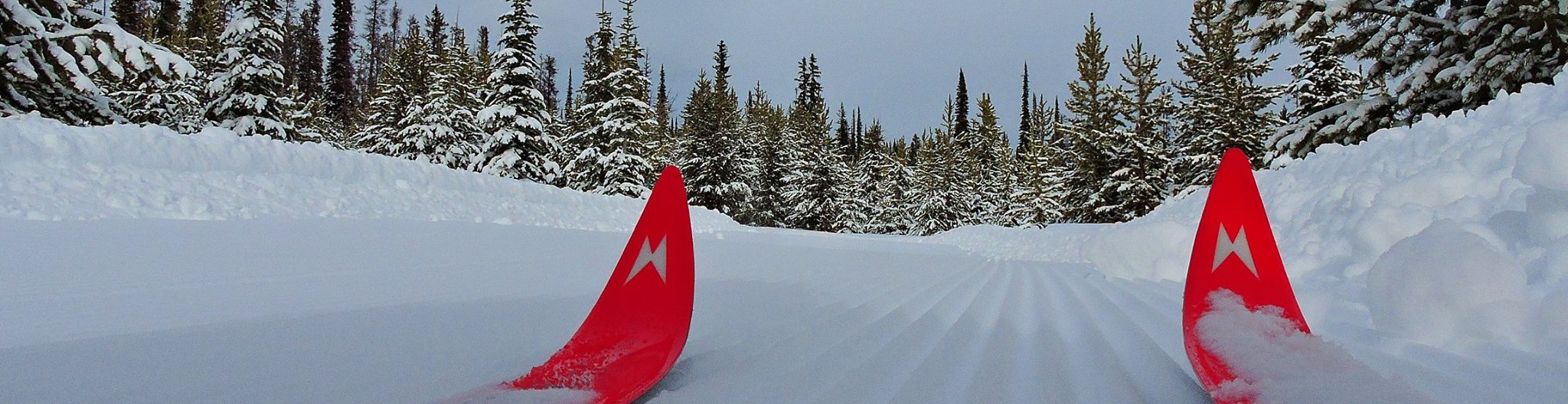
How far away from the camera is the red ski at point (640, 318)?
1.52 metres

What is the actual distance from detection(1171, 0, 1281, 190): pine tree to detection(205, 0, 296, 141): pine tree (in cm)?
2651

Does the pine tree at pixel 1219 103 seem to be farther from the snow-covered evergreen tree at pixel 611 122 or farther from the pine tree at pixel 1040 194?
the snow-covered evergreen tree at pixel 611 122

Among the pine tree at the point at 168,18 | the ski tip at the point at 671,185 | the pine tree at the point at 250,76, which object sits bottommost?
the ski tip at the point at 671,185

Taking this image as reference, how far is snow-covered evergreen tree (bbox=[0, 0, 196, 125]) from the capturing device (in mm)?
7500

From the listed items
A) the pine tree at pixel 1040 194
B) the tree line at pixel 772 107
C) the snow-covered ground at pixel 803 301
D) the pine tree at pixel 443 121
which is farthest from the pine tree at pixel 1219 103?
the pine tree at pixel 443 121

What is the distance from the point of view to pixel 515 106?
67.2 feet

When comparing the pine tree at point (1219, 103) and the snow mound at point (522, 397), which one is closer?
the snow mound at point (522, 397)

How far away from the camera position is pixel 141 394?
135 centimetres

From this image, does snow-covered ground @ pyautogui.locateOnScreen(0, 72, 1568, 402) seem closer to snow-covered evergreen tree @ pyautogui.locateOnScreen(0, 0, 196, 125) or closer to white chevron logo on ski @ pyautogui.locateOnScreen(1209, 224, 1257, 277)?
white chevron logo on ski @ pyautogui.locateOnScreen(1209, 224, 1257, 277)

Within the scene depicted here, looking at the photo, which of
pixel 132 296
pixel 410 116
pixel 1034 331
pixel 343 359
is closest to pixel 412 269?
pixel 132 296

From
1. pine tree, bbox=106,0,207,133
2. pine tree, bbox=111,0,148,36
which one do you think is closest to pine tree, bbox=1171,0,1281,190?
pine tree, bbox=106,0,207,133

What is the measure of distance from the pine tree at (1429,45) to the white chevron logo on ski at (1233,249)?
7.09 metres

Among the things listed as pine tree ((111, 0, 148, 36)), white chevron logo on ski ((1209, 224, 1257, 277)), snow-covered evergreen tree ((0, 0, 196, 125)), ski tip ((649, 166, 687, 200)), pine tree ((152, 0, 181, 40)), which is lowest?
white chevron logo on ski ((1209, 224, 1257, 277))

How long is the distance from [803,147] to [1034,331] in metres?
35.8
